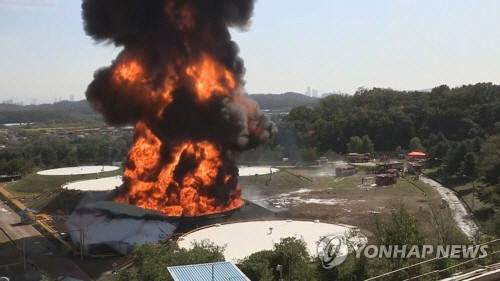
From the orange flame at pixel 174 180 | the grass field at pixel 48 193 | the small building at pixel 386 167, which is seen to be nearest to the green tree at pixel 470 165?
the small building at pixel 386 167

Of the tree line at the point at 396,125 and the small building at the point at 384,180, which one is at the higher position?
the tree line at the point at 396,125

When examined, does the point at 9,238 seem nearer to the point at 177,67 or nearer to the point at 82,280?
the point at 82,280

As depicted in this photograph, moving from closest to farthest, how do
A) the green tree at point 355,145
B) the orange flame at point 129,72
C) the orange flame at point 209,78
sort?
1. the orange flame at point 129,72
2. the orange flame at point 209,78
3. the green tree at point 355,145

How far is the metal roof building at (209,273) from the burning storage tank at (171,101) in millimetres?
32134

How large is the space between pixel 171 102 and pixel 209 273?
35.8m

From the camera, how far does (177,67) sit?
54.0m

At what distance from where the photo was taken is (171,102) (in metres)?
53.0

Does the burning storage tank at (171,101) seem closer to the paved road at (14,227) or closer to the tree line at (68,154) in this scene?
the paved road at (14,227)

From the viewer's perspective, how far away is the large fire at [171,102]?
5256 cm

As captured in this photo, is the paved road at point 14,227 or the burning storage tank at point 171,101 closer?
the burning storage tank at point 171,101

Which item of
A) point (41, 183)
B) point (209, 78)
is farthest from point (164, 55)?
point (41, 183)

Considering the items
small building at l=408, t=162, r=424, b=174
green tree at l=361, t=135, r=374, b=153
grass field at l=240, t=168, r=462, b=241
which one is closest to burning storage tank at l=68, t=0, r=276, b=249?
grass field at l=240, t=168, r=462, b=241

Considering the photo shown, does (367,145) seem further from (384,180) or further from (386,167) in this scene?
(384,180)

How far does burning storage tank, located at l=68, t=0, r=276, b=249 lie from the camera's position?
52.6m
